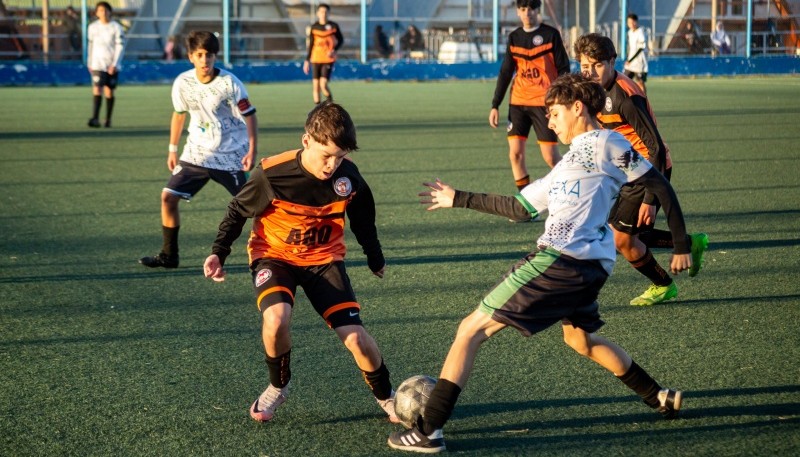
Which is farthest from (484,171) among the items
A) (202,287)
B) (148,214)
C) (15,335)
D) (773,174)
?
(15,335)

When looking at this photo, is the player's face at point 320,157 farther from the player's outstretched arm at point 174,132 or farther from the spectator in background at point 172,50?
the spectator in background at point 172,50

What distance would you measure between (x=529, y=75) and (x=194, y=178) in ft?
12.5

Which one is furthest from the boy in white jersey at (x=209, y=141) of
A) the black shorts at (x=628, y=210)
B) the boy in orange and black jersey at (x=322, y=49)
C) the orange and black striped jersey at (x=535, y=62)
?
the boy in orange and black jersey at (x=322, y=49)

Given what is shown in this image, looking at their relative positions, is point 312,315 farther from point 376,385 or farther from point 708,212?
point 708,212

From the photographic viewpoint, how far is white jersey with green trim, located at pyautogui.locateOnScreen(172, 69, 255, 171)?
7762mm

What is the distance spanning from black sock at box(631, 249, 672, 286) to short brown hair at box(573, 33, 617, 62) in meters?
1.27

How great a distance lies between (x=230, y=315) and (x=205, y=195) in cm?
511

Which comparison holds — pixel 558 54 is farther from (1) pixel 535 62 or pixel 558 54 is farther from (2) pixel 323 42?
(2) pixel 323 42

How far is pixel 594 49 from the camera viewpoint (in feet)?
20.8

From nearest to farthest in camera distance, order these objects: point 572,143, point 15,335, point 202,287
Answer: point 572,143
point 15,335
point 202,287

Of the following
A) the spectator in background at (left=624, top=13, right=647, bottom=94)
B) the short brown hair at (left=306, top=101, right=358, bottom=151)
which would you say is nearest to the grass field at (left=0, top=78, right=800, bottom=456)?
the short brown hair at (left=306, top=101, right=358, bottom=151)

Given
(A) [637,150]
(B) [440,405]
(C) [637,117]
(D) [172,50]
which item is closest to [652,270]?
(A) [637,150]

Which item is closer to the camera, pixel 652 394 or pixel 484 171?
pixel 652 394

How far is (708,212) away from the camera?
9914 mm
